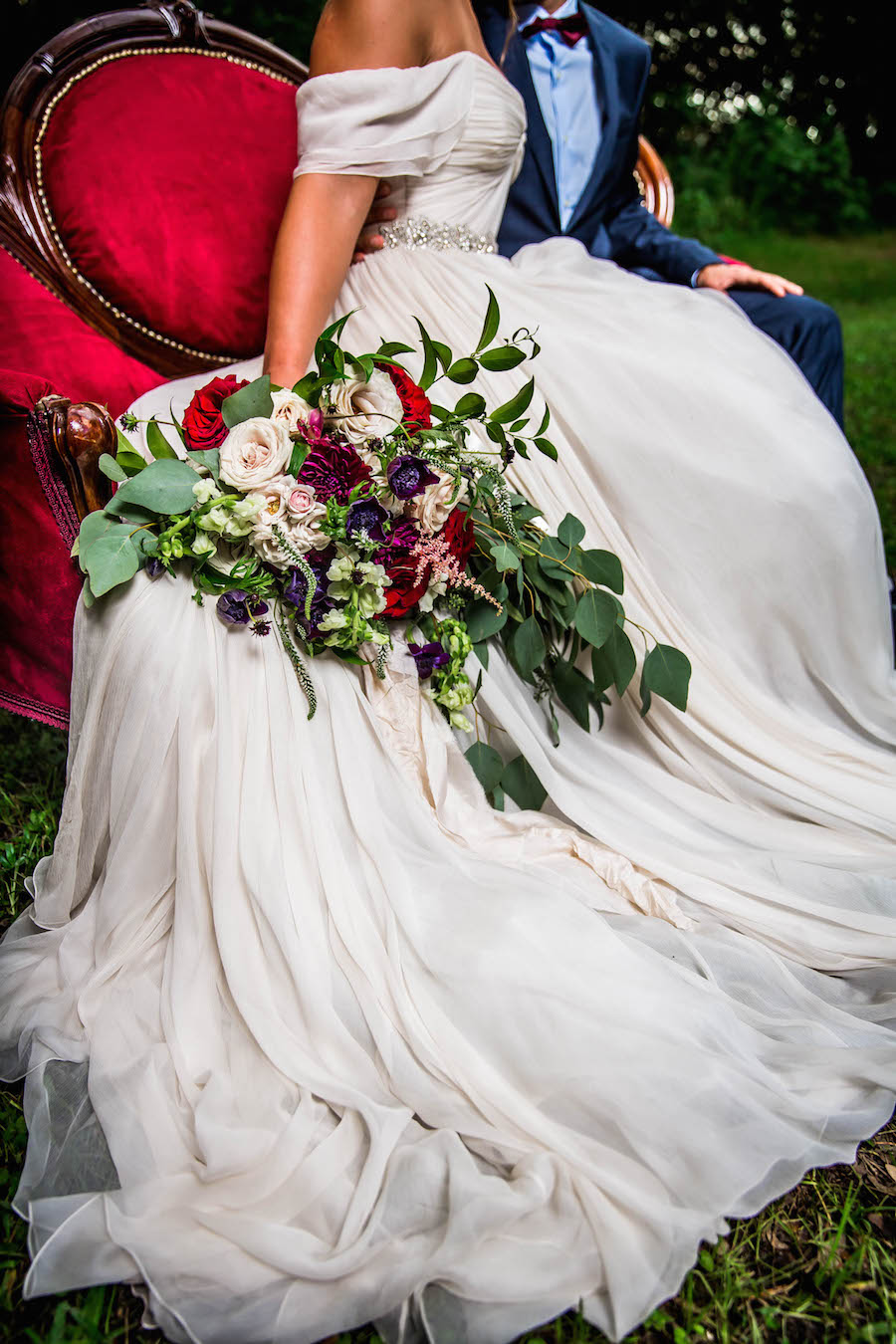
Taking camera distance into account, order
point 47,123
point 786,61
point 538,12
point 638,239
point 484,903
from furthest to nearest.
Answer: point 786,61, point 638,239, point 538,12, point 47,123, point 484,903

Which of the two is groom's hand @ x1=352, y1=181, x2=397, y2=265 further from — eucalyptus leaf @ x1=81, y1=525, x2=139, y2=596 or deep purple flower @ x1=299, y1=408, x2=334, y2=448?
eucalyptus leaf @ x1=81, y1=525, x2=139, y2=596

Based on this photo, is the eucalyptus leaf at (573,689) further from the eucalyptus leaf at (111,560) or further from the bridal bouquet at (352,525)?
the eucalyptus leaf at (111,560)

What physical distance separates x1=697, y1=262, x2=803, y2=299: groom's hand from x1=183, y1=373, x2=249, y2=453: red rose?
1303 mm

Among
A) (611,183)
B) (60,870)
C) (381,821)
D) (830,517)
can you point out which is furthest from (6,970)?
(611,183)

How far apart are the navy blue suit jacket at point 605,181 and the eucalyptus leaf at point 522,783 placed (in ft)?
4.21

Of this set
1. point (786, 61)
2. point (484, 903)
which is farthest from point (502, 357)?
point (786, 61)

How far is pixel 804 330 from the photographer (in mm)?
2145

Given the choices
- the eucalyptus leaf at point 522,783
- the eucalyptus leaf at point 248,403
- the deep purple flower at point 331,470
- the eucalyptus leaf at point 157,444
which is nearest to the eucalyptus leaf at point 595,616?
the eucalyptus leaf at point 522,783

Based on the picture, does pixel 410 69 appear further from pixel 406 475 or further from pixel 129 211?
pixel 406 475

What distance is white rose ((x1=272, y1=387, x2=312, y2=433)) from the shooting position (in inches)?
55.0

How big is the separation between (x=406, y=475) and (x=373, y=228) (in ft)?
2.74

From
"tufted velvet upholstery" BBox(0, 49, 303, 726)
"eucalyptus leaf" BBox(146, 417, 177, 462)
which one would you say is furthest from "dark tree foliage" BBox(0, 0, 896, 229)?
"eucalyptus leaf" BBox(146, 417, 177, 462)

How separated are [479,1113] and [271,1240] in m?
0.28

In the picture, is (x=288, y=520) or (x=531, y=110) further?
(x=531, y=110)
